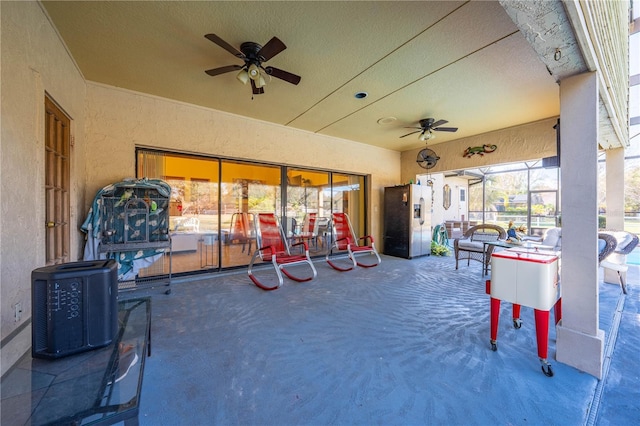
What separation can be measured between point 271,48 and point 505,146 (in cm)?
521

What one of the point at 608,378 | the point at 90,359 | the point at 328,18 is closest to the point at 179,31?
the point at 328,18

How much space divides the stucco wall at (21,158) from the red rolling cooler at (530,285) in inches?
137

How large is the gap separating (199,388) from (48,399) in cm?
82

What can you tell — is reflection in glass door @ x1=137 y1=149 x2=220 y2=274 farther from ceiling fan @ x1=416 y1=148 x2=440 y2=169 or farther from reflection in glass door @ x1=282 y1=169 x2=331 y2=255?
ceiling fan @ x1=416 y1=148 x2=440 y2=169

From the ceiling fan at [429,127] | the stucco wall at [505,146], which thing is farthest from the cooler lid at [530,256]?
the stucco wall at [505,146]

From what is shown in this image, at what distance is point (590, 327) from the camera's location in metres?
1.88

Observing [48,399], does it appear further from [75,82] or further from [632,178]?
[632,178]

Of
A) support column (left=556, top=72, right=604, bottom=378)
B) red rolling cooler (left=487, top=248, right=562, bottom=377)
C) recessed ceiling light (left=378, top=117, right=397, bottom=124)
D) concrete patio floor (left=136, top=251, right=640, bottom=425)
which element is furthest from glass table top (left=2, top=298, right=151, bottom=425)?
recessed ceiling light (left=378, top=117, right=397, bottom=124)

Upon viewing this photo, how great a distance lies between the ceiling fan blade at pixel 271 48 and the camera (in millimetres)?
2262

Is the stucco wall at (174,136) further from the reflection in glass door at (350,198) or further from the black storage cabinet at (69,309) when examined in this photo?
the black storage cabinet at (69,309)

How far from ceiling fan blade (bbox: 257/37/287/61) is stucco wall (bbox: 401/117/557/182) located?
5.10 m

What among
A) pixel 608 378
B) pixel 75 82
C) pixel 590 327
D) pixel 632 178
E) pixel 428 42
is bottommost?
pixel 608 378

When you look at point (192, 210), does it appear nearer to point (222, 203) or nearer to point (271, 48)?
point (222, 203)

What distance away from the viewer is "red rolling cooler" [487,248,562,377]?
73.8 inches
